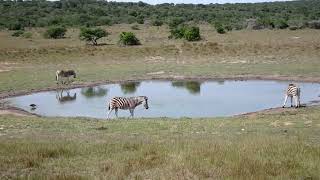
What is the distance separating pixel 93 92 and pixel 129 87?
291 cm

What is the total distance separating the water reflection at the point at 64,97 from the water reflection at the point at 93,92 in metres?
0.77

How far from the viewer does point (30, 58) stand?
48.5 meters

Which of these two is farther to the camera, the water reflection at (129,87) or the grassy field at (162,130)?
the water reflection at (129,87)

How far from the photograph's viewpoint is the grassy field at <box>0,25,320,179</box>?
9938 mm

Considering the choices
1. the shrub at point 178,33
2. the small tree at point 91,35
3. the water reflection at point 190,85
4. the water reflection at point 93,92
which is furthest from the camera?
the shrub at point 178,33

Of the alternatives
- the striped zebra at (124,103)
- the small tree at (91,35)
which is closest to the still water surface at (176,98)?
the striped zebra at (124,103)

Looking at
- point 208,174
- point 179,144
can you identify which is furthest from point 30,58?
point 208,174

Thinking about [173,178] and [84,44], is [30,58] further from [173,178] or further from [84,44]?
[173,178]

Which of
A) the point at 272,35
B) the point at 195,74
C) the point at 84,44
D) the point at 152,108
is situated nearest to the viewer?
the point at 152,108

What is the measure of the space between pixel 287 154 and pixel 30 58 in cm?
4014

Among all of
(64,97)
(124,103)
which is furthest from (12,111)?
(64,97)

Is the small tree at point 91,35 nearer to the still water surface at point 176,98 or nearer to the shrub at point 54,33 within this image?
the shrub at point 54,33

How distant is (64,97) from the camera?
32344 mm

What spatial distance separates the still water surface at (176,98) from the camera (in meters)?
27.0
